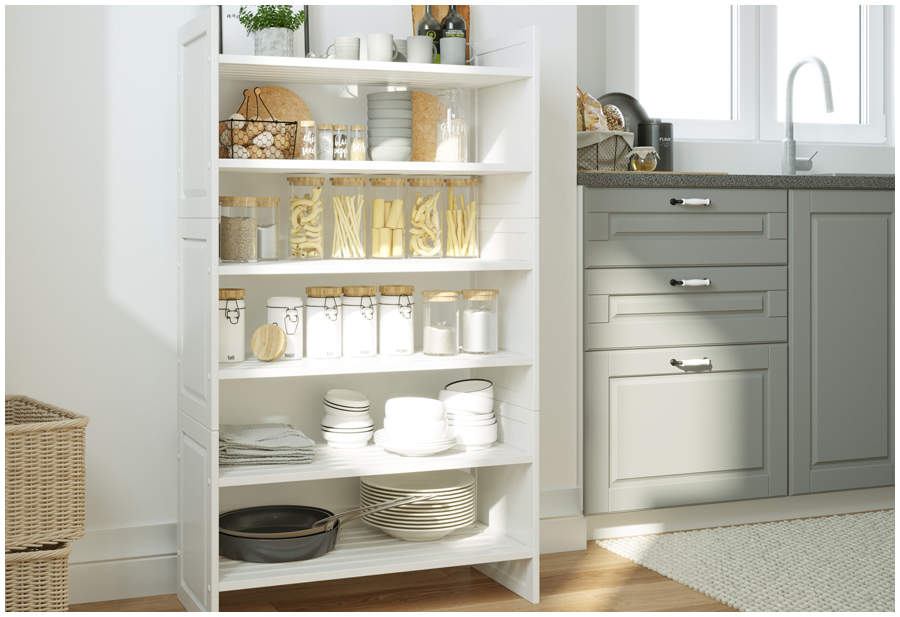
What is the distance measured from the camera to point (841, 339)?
3227 millimetres

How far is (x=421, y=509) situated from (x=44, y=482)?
0.99 meters

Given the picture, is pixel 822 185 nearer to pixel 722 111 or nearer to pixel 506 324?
pixel 722 111

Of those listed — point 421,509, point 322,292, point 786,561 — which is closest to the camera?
point 322,292

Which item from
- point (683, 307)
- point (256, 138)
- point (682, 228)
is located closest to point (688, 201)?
point (682, 228)

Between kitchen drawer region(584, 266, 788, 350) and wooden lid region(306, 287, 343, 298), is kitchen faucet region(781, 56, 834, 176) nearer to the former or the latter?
kitchen drawer region(584, 266, 788, 350)

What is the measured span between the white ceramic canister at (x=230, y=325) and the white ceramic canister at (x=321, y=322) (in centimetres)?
18

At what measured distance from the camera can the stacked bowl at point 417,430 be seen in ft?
8.20

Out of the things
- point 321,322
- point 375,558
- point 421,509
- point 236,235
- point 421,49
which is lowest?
point 375,558

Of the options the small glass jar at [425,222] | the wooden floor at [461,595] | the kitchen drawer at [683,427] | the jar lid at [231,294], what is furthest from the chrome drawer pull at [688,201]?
the jar lid at [231,294]

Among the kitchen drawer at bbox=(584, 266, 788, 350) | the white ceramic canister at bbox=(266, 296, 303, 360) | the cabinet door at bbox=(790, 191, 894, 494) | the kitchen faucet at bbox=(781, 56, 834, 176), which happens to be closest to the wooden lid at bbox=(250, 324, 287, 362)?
the white ceramic canister at bbox=(266, 296, 303, 360)

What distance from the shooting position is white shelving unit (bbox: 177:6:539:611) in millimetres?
2295

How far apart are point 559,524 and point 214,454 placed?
1.21 metres

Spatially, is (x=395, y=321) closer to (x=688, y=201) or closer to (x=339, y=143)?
(x=339, y=143)

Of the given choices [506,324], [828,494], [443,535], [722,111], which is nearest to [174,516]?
[443,535]
